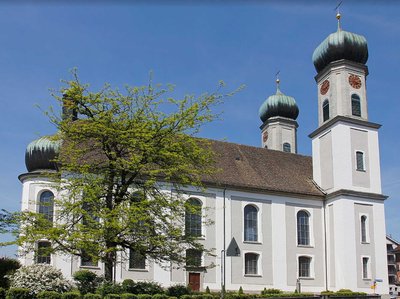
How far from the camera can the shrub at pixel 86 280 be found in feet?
90.3

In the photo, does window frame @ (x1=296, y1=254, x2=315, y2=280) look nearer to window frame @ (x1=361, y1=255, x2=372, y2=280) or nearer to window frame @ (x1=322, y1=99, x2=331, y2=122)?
window frame @ (x1=361, y1=255, x2=372, y2=280)

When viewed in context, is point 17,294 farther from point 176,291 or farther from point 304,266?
point 304,266

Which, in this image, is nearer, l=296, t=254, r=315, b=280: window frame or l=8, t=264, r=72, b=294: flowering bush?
l=8, t=264, r=72, b=294: flowering bush

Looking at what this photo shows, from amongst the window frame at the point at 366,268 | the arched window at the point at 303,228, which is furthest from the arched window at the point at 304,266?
the window frame at the point at 366,268

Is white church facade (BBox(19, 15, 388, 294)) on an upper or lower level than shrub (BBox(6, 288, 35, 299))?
Answer: upper

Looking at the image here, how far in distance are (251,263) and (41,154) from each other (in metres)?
17.6

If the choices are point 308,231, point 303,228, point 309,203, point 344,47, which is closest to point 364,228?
point 308,231

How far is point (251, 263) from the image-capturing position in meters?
40.1

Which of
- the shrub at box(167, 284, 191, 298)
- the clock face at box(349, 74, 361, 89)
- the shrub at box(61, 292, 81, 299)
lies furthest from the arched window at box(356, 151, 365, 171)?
the shrub at box(61, 292, 81, 299)

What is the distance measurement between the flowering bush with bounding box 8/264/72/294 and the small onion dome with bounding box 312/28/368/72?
2959 cm

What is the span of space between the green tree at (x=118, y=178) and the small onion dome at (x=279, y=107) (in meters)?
37.7

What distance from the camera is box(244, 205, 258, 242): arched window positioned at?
133ft

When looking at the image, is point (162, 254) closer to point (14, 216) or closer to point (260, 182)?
point (14, 216)

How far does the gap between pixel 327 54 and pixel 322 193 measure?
39.7ft
